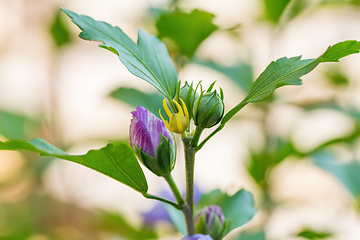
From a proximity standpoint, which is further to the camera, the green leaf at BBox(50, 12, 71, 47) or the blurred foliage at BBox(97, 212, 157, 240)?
the green leaf at BBox(50, 12, 71, 47)

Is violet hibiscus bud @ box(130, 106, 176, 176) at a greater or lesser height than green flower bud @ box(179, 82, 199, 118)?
lesser

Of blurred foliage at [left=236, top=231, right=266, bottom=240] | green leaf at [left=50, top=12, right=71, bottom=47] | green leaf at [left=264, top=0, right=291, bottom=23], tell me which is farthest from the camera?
green leaf at [left=50, top=12, right=71, bottom=47]

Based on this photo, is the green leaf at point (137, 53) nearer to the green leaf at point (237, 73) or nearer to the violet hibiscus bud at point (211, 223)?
the violet hibiscus bud at point (211, 223)

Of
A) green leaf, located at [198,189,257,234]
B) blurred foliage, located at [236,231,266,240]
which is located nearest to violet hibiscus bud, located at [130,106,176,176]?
green leaf, located at [198,189,257,234]

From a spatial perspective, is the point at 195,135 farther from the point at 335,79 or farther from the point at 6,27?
the point at 6,27

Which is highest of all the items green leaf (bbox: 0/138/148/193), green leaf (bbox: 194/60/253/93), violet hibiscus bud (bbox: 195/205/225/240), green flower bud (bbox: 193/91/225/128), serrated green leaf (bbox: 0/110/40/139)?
green leaf (bbox: 194/60/253/93)

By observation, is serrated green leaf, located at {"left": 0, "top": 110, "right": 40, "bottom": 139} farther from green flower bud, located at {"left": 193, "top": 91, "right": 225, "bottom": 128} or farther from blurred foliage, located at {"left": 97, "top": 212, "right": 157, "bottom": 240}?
green flower bud, located at {"left": 193, "top": 91, "right": 225, "bottom": 128}

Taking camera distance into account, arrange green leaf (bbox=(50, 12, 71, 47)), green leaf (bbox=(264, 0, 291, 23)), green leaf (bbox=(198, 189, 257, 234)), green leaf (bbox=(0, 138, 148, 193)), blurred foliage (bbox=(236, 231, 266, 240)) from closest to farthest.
A: green leaf (bbox=(0, 138, 148, 193)) < green leaf (bbox=(198, 189, 257, 234)) < blurred foliage (bbox=(236, 231, 266, 240)) < green leaf (bbox=(264, 0, 291, 23)) < green leaf (bbox=(50, 12, 71, 47))

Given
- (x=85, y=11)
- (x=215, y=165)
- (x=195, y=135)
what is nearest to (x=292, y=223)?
(x=215, y=165)
